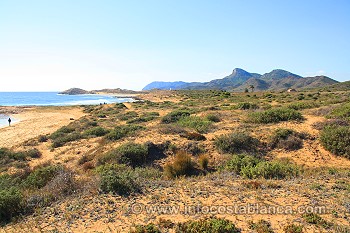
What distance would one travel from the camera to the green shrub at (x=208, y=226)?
5.70m

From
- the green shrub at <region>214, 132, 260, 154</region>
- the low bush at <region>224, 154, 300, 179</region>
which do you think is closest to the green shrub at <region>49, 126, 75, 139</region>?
the green shrub at <region>214, 132, 260, 154</region>

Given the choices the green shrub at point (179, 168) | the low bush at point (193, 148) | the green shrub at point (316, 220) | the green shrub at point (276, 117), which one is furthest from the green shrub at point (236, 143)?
the green shrub at point (316, 220)

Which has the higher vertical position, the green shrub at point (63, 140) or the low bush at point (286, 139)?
the low bush at point (286, 139)

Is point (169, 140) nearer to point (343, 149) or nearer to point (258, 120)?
point (258, 120)

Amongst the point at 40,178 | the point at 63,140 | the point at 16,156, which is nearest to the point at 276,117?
the point at 40,178

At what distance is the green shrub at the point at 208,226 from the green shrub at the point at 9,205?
4894mm

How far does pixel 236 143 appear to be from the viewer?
14.3 metres

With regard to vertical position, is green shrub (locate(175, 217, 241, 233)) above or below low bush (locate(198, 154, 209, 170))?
above

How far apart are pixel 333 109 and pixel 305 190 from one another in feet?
49.7

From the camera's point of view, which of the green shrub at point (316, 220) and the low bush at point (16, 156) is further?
the low bush at point (16, 156)

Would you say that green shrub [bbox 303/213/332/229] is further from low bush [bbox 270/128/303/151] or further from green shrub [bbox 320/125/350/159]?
low bush [bbox 270/128/303/151]

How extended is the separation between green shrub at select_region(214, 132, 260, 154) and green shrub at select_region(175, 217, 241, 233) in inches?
325

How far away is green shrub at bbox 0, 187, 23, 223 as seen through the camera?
23.1ft

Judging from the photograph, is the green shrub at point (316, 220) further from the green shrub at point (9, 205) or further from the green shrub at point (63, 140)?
the green shrub at point (63, 140)
